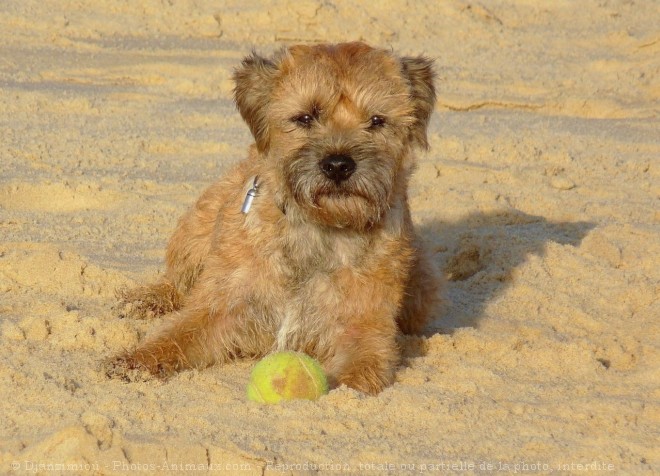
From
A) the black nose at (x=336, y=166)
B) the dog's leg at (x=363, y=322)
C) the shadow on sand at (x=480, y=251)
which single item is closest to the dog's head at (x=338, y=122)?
the black nose at (x=336, y=166)

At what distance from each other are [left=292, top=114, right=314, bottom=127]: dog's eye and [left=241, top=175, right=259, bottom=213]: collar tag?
1.56ft

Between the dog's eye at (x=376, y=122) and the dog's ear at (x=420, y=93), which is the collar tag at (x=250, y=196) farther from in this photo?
the dog's ear at (x=420, y=93)

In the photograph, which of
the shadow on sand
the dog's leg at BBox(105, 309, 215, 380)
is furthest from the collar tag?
the shadow on sand

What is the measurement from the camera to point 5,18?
11.4 metres

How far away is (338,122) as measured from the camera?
200 inches

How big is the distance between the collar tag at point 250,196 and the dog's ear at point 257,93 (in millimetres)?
230

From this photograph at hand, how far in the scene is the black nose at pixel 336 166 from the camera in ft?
15.8

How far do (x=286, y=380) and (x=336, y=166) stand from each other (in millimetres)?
971

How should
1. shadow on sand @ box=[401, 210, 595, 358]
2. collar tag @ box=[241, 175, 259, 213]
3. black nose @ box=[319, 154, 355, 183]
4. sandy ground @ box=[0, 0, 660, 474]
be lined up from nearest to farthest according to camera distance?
sandy ground @ box=[0, 0, 660, 474], black nose @ box=[319, 154, 355, 183], collar tag @ box=[241, 175, 259, 213], shadow on sand @ box=[401, 210, 595, 358]

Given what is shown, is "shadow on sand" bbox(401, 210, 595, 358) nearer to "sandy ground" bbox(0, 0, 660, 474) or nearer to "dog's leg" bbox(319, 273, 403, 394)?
"sandy ground" bbox(0, 0, 660, 474)

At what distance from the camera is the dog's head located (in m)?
4.90

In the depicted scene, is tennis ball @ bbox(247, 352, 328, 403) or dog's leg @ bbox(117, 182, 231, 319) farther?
dog's leg @ bbox(117, 182, 231, 319)

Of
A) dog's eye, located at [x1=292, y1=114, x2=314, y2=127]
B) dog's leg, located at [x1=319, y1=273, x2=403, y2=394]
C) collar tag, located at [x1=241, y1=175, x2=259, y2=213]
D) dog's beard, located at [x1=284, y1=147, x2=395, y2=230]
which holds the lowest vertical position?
dog's leg, located at [x1=319, y1=273, x2=403, y2=394]

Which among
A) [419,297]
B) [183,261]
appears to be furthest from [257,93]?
[419,297]
